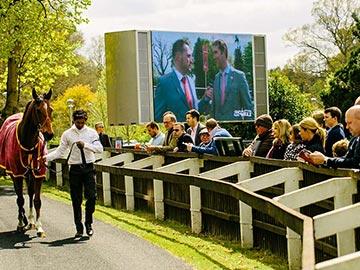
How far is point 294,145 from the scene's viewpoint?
467 inches

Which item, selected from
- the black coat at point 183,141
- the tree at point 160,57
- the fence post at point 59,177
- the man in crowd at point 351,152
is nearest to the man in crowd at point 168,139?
the black coat at point 183,141

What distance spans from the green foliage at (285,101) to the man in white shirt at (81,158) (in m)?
60.4

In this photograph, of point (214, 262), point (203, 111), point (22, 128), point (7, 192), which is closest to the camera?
point (214, 262)

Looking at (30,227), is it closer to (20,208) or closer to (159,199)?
(20,208)

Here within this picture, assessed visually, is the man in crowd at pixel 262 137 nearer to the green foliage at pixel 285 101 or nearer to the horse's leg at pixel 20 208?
the horse's leg at pixel 20 208

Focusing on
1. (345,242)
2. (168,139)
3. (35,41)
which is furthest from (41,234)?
(35,41)

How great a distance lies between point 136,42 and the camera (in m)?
56.7

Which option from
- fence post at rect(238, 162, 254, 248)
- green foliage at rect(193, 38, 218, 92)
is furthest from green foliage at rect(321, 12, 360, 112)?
fence post at rect(238, 162, 254, 248)

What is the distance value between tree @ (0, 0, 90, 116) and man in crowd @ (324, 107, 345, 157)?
21.1 meters

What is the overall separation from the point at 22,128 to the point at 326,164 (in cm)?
610

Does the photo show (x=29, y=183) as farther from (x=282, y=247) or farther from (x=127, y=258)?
(x=282, y=247)

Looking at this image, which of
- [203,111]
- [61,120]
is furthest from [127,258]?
[61,120]

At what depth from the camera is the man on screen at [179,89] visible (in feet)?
181

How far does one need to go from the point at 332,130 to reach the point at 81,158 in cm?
403
